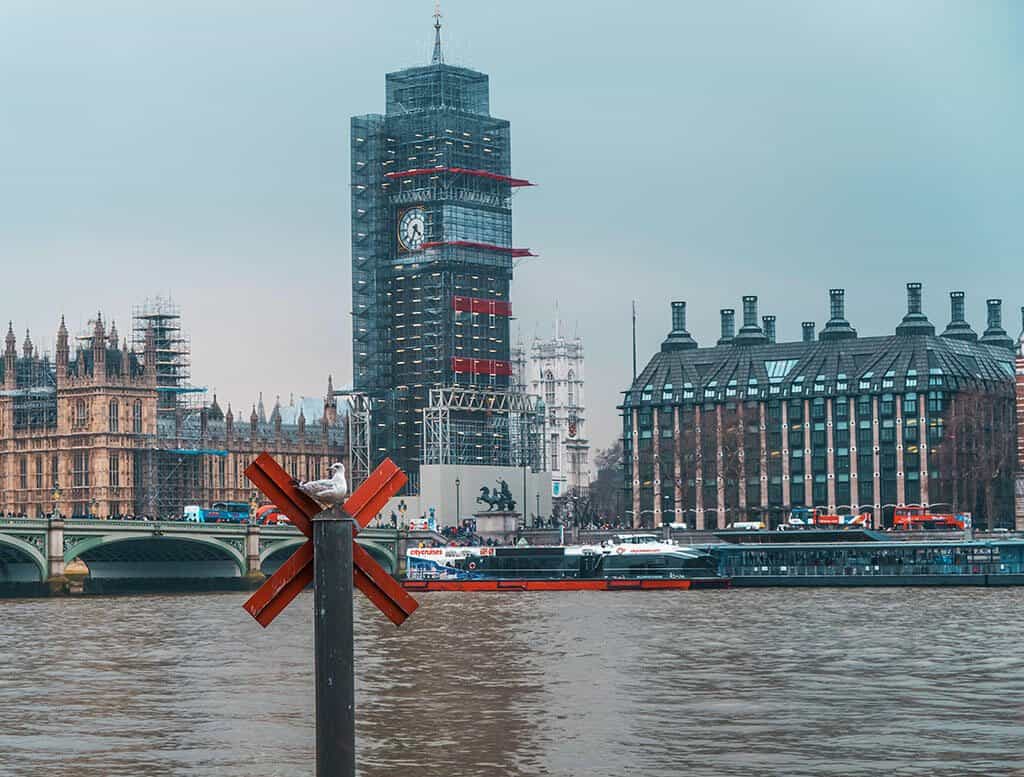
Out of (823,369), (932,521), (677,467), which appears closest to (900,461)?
(823,369)

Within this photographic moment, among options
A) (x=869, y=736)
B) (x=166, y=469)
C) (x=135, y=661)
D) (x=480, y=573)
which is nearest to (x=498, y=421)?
(x=166, y=469)

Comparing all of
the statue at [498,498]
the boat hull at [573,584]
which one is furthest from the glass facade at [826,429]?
the boat hull at [573,584]

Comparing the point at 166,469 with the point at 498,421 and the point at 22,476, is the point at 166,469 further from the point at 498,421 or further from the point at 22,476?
the point at 498,421

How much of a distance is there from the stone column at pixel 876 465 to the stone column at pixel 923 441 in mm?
3431

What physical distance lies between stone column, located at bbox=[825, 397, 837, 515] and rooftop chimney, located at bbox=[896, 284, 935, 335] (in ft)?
28.7

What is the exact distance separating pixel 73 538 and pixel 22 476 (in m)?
59.8

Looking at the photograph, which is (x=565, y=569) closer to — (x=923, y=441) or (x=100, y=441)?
(x=923, y=441)

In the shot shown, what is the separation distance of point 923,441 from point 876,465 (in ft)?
14.3

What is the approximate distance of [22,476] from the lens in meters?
151

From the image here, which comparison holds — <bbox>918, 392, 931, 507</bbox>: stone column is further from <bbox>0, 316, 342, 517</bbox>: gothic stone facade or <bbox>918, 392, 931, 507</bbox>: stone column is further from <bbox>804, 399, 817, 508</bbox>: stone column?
<bbox>0, 316, 342, 517</bbox>: gothic stone facade

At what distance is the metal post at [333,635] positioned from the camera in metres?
15.2

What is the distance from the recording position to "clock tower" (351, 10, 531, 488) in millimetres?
148625

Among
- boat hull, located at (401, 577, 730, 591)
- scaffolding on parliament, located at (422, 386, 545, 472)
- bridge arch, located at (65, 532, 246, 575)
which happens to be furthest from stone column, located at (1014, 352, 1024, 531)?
bridge arch, located at (65, 532, 246, 575)

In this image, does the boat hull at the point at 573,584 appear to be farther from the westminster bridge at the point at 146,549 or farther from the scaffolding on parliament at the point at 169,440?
the scaffolding on parliament at the point at 169,440
